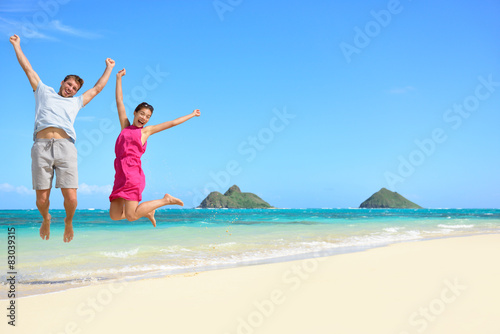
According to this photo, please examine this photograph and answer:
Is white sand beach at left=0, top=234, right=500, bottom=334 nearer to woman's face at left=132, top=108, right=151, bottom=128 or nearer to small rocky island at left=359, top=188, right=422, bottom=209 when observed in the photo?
woman's face at left=132, top=108, right=151, bottom=128

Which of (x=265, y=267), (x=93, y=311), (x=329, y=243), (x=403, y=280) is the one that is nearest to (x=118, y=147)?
(x=93, y=311)

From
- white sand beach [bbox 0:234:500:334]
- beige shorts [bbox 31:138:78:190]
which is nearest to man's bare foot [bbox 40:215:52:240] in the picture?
beige shorts [bbox 31:138:78:190]

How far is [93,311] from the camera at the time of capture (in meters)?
8.45

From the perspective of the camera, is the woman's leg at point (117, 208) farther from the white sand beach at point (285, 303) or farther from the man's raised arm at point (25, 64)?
the white sand beach at point (285, 303)

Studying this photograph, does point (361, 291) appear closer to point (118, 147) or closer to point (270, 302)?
point (270, 302)

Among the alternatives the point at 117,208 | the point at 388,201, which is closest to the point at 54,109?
the point at 117,208

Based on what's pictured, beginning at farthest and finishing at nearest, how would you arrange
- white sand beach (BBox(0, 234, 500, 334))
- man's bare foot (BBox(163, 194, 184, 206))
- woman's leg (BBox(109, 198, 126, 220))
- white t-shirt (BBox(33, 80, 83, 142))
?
1. white sand beach (BBox(0, 234, 500, 334))
2. man's bare foot (BBox(163, 194, 184, 206))
3. woman's leg (BBox(109, 198, 126, 220))
4. white t-shirt (BBox(33, 80, 83, 142))

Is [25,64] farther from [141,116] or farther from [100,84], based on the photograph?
[141,116]

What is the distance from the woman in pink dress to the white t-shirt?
0.35m

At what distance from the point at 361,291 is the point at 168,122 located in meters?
7.47

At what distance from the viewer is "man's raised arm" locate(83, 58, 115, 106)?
10.4 ft

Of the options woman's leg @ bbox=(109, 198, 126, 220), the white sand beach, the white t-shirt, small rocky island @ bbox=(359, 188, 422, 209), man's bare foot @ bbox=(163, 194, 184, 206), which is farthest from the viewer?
small rocky island @ bbox=(359, 188, 422, 209)

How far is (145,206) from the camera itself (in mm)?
3268

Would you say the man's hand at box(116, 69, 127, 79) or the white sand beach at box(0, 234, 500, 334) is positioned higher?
the man's hand at box(116, 69, 127, 79)
